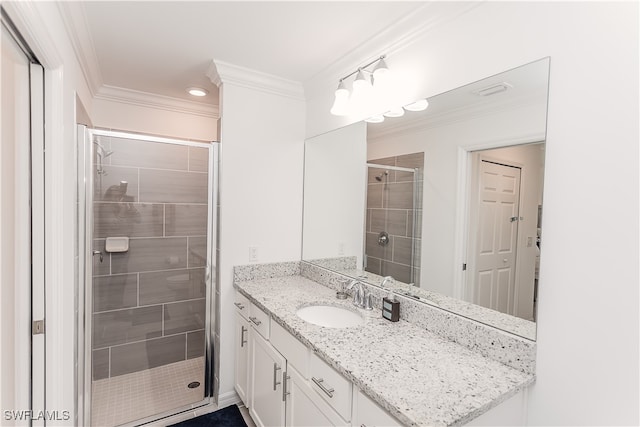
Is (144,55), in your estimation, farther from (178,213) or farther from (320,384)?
(320,384)

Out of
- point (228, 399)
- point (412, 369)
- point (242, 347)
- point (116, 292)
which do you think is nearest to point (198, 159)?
point (116, 292)

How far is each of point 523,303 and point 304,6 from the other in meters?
1.53

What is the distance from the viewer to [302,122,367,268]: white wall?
6.76 feet

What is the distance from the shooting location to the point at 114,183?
2217mm

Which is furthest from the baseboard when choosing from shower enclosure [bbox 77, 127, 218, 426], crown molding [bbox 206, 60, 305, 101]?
crown molding [bbox 206, 60, 305, 101]

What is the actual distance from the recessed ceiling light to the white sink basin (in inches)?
72.9

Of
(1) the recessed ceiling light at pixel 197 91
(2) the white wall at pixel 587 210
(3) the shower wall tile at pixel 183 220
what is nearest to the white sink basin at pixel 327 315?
(2) the white wall at pixel 587 210

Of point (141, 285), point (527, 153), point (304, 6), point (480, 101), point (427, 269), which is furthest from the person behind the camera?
point (141, 285)

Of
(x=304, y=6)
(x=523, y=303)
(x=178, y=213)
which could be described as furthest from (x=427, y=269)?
(x=178, y=213)

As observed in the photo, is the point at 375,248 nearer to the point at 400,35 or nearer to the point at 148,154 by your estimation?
the point at 400,35

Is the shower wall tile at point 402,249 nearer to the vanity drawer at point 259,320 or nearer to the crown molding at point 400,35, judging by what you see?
the vanity drawer at point 259,320

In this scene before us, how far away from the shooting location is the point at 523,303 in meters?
1.20

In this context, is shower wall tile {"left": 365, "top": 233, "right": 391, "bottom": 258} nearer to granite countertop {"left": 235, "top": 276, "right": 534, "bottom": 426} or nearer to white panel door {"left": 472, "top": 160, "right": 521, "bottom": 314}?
granite countertop {"left": 235, "top": 276, "right": 534, "bottom": 426}

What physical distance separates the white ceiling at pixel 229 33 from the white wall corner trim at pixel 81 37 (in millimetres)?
24
